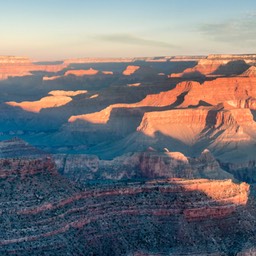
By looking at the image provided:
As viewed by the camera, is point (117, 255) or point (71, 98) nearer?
point (117, 255)

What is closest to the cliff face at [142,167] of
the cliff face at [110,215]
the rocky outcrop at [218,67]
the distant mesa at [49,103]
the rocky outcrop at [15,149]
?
the rocky outcrop at [15,149]

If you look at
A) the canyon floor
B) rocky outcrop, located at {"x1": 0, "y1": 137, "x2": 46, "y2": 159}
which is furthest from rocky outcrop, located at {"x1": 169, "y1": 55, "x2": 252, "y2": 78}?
rocky outcrop, located at {"x1": 0, "y1": 137, "x2": 46, "y2": 159}

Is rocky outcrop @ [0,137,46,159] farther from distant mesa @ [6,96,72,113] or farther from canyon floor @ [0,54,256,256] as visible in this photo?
distant mesa @ [6,96,72,113]

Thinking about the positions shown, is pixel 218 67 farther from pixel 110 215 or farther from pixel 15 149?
pixel 110 215

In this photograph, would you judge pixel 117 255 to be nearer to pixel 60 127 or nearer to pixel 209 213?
pixel 209 213

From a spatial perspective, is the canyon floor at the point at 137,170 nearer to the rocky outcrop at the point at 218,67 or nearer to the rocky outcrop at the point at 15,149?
the rocky outcrop at the point at 15,149

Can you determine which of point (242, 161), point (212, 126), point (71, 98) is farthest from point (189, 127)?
point (71, 98)

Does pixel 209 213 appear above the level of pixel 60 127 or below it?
above

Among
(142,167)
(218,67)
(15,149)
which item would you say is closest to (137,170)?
(142,167)
